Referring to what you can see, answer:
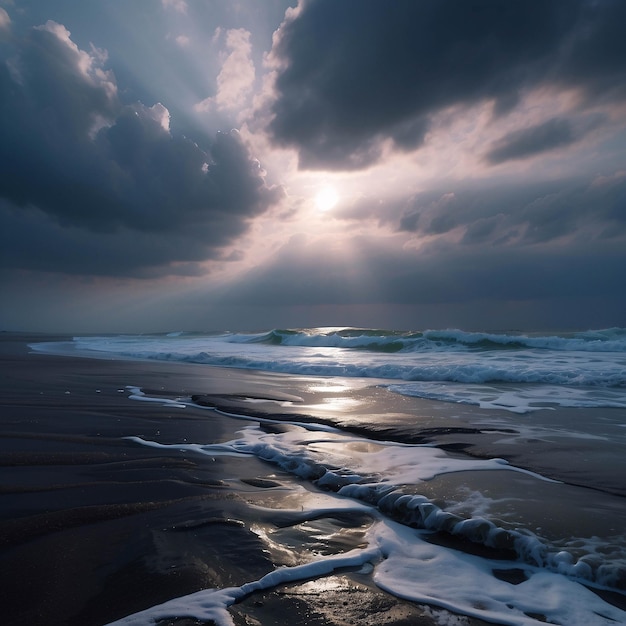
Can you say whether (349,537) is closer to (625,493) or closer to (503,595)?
(503,595)

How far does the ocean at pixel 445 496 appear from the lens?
221 cm

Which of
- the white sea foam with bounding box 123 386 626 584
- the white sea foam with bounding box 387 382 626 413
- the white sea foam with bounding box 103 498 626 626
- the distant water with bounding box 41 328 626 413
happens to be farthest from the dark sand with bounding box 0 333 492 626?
the distant water with bounding box 41 328 626 413

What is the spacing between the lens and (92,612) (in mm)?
1872

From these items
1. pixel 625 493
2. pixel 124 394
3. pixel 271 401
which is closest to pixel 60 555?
pixel 625 493

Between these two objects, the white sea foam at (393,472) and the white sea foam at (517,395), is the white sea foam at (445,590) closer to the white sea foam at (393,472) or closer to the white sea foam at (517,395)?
the white sea foam at (393,472)

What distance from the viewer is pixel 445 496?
339 centimetres

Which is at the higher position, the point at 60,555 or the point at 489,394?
the point at 489,394

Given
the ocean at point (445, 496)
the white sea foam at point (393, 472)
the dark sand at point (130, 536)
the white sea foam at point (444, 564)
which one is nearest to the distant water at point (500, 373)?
the ocean at point (445, 496)

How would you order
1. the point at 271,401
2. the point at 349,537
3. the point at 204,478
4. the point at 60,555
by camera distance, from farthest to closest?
the point at 271,401 < the point at 204,478 < the point at 349,537 < the point at 60,555

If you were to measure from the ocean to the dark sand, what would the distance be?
12 centimetres

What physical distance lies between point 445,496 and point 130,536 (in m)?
2.34

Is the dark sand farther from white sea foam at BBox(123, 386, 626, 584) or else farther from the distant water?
the distant water

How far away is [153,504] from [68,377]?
8872mm

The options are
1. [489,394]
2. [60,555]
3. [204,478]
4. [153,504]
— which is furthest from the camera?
[489,394]
